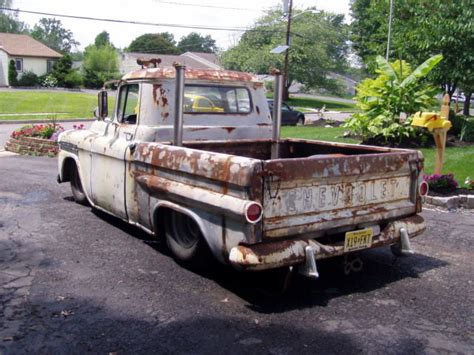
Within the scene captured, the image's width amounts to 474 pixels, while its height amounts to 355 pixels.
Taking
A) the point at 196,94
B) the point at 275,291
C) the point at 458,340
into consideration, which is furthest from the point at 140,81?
the point at 458,340

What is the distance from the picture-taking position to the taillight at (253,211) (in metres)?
4.48

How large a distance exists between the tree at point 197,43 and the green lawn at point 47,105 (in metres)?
66.4

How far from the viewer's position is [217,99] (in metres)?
7.05

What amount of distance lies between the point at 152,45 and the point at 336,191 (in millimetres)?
91023

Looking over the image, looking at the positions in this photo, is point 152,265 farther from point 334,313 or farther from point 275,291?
point 334,313

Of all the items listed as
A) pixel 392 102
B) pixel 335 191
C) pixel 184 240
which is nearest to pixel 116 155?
pixel 184 240

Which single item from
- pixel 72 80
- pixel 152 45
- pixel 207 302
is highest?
pixel 152 45

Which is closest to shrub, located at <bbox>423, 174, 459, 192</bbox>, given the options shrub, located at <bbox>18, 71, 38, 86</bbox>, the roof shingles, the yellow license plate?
the yellow license plate

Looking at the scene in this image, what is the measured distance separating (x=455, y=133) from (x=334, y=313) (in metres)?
13.0

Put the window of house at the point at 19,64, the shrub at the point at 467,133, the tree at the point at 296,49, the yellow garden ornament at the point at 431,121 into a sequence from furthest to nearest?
the window of house at the point at 19,64 < the tree at the point at 296,49 < the shrub at the point at 467,133 < the yellow garden ornament at the point at 431,121

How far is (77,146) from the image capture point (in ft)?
24.9

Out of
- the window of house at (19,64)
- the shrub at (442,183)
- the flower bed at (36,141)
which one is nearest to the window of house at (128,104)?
the shrub at (442,183)

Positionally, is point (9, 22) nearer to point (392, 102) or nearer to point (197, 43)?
point (197, 43)

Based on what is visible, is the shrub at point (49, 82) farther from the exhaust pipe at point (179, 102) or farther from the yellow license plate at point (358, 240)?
the yellow license plate at point (358, 240)
